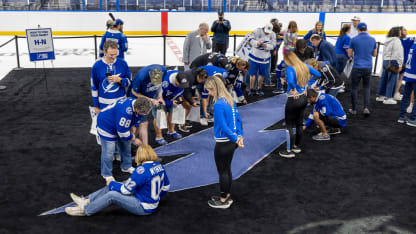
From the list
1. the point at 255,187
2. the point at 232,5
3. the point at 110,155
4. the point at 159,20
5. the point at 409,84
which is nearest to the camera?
the point at 110,155

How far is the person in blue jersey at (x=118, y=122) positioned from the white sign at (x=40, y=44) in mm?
5791

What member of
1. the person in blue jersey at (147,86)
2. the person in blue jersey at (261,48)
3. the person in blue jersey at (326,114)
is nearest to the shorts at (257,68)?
the person in blue jersey at (261,48)

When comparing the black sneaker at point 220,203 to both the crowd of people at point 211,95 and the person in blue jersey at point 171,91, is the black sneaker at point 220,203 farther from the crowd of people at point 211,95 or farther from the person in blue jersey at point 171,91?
the person in blue jersey at point 171,91

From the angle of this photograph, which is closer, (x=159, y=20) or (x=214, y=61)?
(x=214, y=61)

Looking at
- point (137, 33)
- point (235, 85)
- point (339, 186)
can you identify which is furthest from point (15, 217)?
point (137, 33)

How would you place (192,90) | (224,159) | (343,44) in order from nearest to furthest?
(224,159) < (192,90) < (343,44)

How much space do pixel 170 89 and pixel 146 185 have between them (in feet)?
6.32

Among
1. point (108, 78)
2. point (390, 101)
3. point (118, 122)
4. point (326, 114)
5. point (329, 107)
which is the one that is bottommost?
point (390, 101)

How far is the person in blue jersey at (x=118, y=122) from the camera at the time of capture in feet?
13.4

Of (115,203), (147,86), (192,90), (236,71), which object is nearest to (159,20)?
(236,71)

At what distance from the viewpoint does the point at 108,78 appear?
4.95 meters

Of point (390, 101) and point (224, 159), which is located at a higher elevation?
point (224, 159)

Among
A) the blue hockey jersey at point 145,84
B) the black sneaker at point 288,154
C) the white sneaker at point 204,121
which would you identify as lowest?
the black sneaker at point 288,154

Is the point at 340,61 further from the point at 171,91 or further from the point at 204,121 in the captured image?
the point at 171,91
